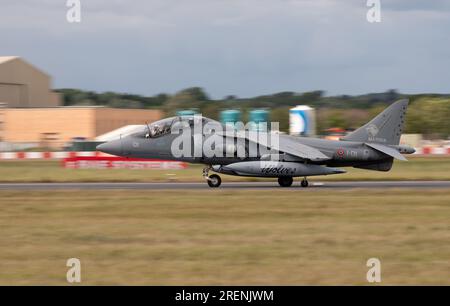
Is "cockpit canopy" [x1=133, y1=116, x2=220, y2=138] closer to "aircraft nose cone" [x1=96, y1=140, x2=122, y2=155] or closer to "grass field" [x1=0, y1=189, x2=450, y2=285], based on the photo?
"aircraft nose cone" [x1=96, y1=140, x2=122, y2=155]

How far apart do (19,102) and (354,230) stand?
8858 centimetres

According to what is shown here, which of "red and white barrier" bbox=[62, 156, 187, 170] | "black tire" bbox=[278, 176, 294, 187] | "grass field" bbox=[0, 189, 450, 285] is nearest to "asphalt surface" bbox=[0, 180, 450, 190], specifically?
"black tire" bbox=[278, 176, 294, 187]

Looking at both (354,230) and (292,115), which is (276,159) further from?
(292,115)

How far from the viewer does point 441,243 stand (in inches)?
576

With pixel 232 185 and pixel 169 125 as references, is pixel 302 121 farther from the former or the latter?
pixel 169 125

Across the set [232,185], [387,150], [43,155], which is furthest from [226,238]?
[43,155]

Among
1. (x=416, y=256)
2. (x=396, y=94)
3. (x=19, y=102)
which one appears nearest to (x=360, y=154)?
(x=416, y=256)

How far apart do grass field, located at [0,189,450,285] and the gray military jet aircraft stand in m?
3.44

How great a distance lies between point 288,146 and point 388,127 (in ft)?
13.2

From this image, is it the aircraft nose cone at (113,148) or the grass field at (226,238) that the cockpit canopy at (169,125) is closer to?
the aircraft nose cone at (113,148)

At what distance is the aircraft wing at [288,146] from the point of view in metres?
26.9

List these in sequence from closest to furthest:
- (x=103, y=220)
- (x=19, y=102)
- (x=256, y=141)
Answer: (x=103, y=220)
(x=256, y=141)
(x=19, y=102)

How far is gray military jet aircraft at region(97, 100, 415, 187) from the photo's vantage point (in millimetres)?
27609
